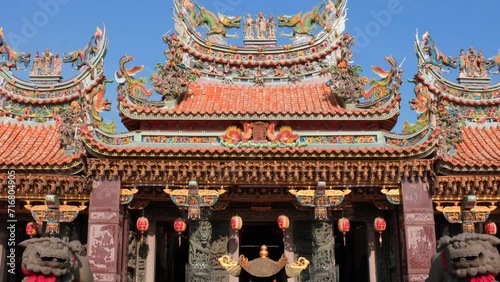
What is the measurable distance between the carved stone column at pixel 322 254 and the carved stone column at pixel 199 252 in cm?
234

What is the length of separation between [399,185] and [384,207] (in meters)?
1.08

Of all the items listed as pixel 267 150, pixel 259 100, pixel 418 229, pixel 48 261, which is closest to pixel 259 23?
pixel 259 100

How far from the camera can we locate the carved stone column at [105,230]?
37.4 ft

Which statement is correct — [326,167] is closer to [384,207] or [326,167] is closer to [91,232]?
[384,207]

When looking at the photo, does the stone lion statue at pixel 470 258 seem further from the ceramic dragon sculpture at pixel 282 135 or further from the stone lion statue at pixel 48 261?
the stone lion statue at pixel 48 261

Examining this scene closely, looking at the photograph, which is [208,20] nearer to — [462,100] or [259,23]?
[259,23]

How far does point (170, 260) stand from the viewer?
16125 millimetres

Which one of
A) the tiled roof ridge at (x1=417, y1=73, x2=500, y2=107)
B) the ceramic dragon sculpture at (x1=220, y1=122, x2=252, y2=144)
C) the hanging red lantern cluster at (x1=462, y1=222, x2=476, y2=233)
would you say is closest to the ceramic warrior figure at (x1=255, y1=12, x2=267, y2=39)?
the tiled roof ridge at (x1=417, y1=73, x2=500, y2=107)

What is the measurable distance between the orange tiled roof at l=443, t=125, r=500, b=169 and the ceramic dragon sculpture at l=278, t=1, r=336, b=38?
5.57 m

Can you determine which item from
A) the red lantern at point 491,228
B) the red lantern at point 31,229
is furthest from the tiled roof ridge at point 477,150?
the red lantern at point 31,229

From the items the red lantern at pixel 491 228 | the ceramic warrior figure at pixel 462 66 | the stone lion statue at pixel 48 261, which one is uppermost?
the ceramic warrior figure at pixel 462 66

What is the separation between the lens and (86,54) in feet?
54.0

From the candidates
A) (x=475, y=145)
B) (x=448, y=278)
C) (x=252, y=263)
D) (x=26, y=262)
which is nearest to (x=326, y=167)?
(x=252, y=263)

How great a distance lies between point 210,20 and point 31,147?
22.5 feet
